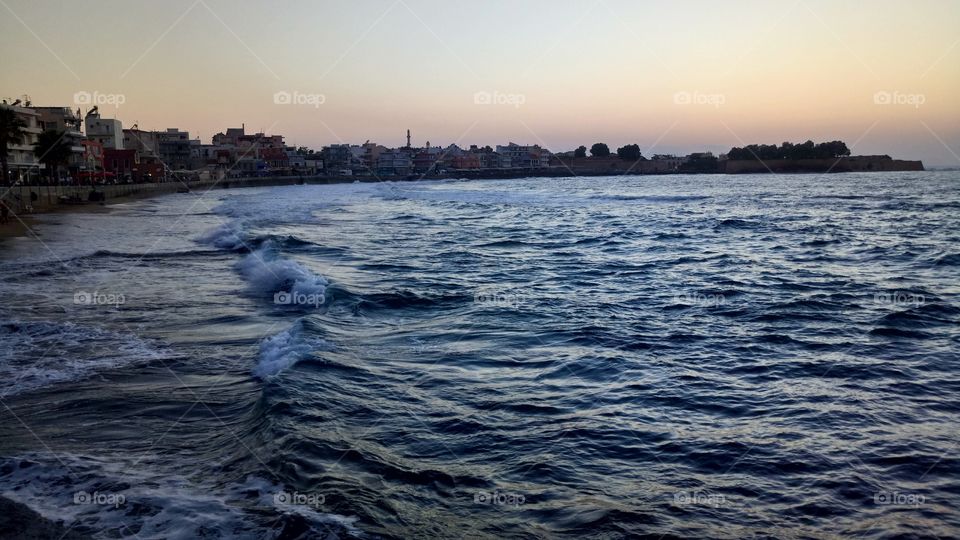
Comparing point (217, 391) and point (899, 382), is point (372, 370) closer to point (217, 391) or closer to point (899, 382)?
point (217, 391)

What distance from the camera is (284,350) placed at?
11.1 metres

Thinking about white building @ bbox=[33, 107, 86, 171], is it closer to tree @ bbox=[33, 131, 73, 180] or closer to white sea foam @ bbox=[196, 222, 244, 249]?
tree @ bbox=[33, 131, 73, 180]

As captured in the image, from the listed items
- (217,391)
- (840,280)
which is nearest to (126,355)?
(217,391)

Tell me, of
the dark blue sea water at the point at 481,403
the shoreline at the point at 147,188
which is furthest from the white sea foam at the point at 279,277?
Result: the shoreline at the point at 147,188

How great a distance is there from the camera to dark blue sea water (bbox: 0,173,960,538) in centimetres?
596

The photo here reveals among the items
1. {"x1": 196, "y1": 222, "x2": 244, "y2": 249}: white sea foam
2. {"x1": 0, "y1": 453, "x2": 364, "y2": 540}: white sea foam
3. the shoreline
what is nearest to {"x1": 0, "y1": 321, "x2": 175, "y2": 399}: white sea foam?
{"x1": 0, "y1": 453, "x2": 364, "y2": 540}: white sea foam

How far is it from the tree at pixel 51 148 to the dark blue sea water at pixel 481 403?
52.0m

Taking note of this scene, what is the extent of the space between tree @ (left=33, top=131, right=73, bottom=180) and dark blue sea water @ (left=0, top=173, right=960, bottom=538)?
171 feet

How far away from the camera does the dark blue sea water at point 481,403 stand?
5.96 m

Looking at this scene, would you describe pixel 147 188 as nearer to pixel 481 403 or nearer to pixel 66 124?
pixel 66 124

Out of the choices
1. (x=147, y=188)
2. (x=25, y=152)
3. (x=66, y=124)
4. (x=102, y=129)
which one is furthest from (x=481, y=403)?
(x=102, y=129)

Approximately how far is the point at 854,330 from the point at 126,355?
11948 mm

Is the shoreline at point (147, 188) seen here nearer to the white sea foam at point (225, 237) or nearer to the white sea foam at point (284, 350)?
the white sea foam at point (225, 237)

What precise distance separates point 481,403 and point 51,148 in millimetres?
66854
